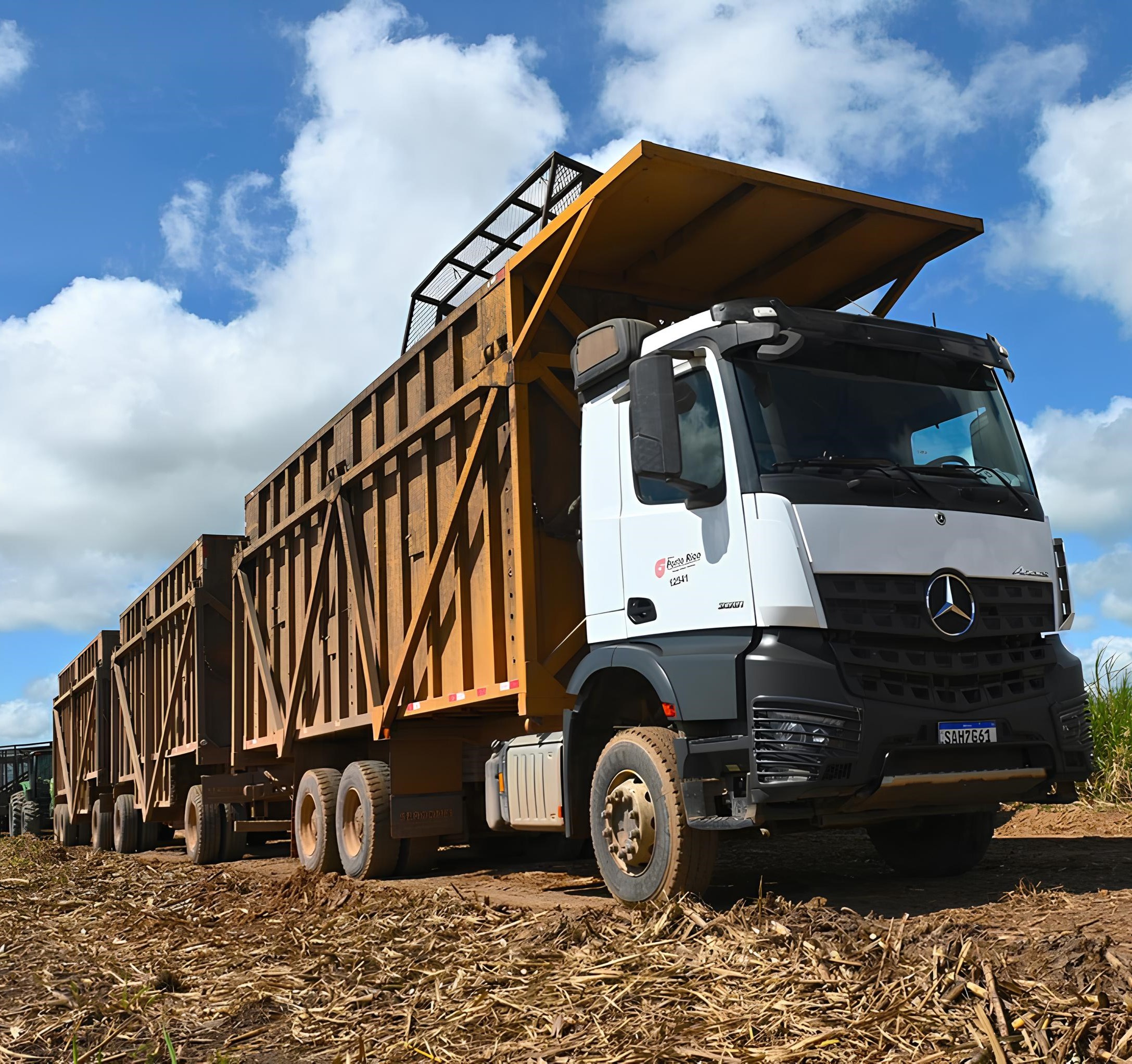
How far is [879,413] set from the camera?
6.45 meters

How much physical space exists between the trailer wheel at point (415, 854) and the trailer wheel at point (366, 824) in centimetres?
5

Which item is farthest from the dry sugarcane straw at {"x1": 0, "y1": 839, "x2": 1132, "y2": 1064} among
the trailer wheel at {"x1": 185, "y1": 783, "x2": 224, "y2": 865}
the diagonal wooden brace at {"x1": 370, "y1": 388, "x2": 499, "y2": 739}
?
the trailer wheel at {"x1": 185, "y1": 783, "x2": 224, "y2": 865}

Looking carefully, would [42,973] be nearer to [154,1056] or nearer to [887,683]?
[154,1056]

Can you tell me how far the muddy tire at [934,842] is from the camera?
24.1 ft

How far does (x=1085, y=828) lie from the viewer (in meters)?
10.2

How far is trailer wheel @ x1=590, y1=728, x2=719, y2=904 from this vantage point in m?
5.95

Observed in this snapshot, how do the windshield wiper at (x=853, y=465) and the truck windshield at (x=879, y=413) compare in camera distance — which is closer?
the windshield wiper at (x=853, y=465)

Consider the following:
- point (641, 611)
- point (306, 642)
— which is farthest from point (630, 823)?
point (306, 642)

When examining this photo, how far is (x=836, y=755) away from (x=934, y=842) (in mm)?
2350

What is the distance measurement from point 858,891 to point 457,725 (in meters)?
3.93

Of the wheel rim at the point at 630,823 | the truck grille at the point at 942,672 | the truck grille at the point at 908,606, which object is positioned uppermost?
the truck grille at the point at 908,606

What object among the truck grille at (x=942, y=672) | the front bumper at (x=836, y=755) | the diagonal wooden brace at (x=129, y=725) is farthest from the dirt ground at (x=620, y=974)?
the diagonal wooden brace at (x=129, y=725)

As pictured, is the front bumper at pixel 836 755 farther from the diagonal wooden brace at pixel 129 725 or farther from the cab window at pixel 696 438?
the diagonal wooden brace at pixel 129 725

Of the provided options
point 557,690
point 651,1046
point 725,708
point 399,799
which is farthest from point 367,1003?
point 399,799
